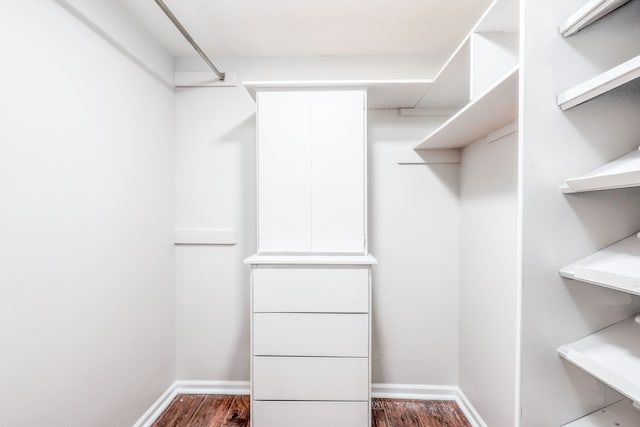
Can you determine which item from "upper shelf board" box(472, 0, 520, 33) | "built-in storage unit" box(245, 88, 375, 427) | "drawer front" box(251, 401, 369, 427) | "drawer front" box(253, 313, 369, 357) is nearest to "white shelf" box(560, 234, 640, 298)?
"upper shelf board" box(472, 0, 520, 33)

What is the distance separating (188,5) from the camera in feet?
5.49

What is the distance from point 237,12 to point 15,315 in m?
1.79

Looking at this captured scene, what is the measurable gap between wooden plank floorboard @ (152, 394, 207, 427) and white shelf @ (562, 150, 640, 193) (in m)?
2.38

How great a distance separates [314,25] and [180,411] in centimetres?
269

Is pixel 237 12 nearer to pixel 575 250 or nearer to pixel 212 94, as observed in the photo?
pixel 212 94

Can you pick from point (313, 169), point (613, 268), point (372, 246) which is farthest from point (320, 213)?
point (613, 268)

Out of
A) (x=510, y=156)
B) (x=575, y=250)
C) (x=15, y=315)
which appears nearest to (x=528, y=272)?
(x=575, y=250)

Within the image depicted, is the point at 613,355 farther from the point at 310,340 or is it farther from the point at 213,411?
the point at 213,411

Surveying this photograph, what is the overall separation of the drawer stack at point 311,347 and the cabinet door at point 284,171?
8.7 inches

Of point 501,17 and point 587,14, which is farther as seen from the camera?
point 501,17

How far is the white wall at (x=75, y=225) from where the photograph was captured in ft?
Result: 3.65

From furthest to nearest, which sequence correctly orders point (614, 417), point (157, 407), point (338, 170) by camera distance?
point (157, 407) → point (338, 170) → point (614, 417)

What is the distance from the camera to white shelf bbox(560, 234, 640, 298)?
2.12 ft

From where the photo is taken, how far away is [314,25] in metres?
1.84
